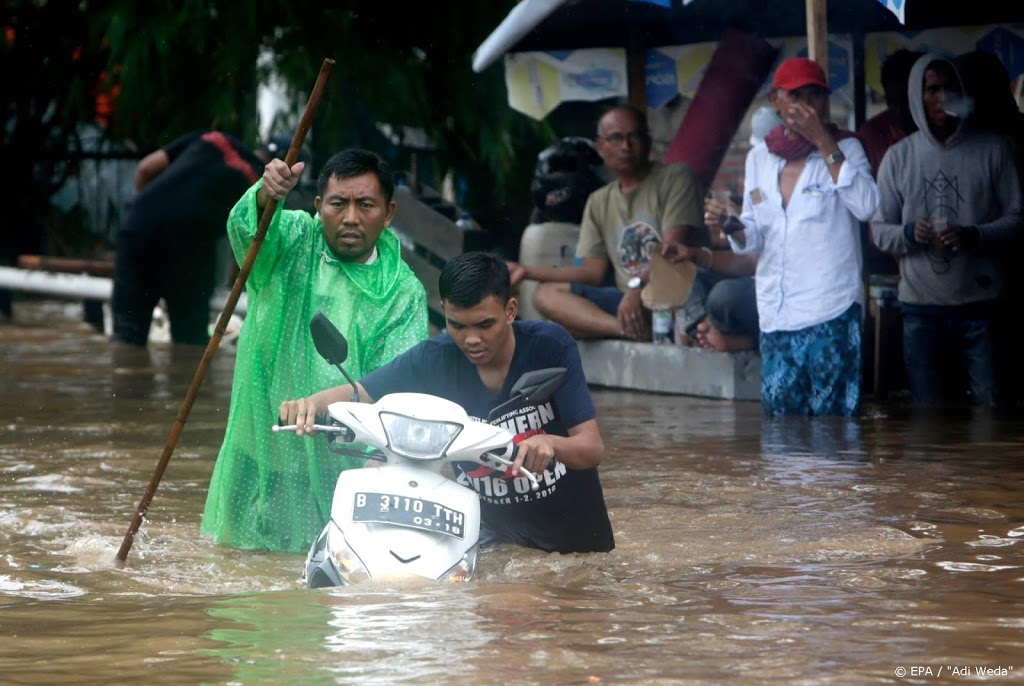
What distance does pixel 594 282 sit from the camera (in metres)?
10.9

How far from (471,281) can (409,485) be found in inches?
25.5

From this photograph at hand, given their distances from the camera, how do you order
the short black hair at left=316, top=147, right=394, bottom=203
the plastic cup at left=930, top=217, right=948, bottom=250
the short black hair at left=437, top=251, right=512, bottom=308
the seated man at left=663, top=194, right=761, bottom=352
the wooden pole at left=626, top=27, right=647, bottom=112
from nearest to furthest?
the short black hair at left=437, top=251, right=512, bottom=308
the short black hair at left=316, top=147, right=394, bottom=203
the plastic cup at left=930, top=217, right=948, bottom=250
the seated man at left=663, top=194, right=761, bottom=352
the wooden pole at left=626, top=27, right=647, bottom=112

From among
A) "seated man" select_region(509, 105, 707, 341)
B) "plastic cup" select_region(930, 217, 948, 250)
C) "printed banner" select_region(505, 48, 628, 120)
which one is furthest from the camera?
"printed banner" select_region(505, 48, 628, 120)

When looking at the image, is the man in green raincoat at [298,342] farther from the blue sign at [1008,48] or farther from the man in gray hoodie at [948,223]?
the blue sign at [1008,48]

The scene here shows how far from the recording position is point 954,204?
351 inches

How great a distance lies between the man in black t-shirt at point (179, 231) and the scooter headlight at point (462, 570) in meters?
7.62

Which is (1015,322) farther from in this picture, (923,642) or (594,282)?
(923,642)

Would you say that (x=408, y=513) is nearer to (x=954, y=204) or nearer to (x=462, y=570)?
(x=462, y=570)

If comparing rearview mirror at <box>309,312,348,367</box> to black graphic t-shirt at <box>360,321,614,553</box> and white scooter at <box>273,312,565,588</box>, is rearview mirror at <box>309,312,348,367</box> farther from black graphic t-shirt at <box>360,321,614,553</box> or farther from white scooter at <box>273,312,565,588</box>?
black graphic t-shirt at <box>360,321,614,553</box>

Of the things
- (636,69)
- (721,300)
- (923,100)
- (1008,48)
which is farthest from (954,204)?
(636,69)

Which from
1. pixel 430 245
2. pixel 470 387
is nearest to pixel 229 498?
pixel 470 387

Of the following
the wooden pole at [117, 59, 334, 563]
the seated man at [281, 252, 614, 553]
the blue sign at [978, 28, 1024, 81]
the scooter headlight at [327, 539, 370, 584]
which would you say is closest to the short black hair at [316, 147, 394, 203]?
the wooden pole at [117, 59, 334, 563]

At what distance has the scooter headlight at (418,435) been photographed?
4.64 m

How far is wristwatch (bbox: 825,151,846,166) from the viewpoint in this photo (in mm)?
8625
